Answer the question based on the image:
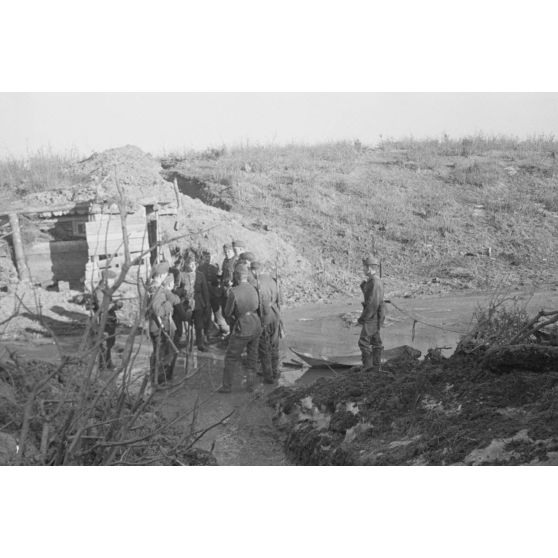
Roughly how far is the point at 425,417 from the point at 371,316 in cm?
182

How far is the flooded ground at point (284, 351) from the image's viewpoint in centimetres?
684

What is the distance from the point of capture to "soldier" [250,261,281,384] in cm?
803

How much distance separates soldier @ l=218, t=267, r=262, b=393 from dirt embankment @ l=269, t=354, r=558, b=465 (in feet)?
1.76

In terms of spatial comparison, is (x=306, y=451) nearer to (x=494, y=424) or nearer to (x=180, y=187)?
(x=494, y=424)

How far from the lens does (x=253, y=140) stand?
15016mm

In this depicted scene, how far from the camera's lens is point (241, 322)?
7809mm

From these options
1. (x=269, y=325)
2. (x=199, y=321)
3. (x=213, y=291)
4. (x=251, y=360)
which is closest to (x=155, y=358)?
(x=251, y=360)

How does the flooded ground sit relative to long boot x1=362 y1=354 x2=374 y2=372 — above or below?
below

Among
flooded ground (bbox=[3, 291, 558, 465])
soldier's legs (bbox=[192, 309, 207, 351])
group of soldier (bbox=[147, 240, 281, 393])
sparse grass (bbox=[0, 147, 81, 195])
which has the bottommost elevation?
flooded ground (bbox=[3, 291, 558, 465])

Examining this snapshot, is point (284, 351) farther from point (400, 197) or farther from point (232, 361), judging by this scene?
point (400, 197)

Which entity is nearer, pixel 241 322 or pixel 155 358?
pixel 155 358

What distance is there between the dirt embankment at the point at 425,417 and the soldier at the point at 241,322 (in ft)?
1.76

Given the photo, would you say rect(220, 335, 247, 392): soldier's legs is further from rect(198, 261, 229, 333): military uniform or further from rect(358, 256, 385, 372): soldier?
rect(198, 261, 229, 333): military uniform

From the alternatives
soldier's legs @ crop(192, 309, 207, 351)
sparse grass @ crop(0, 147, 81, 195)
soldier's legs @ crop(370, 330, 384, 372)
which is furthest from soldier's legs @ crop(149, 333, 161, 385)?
sparse grass @ crop(0, 147, 81, 195)
